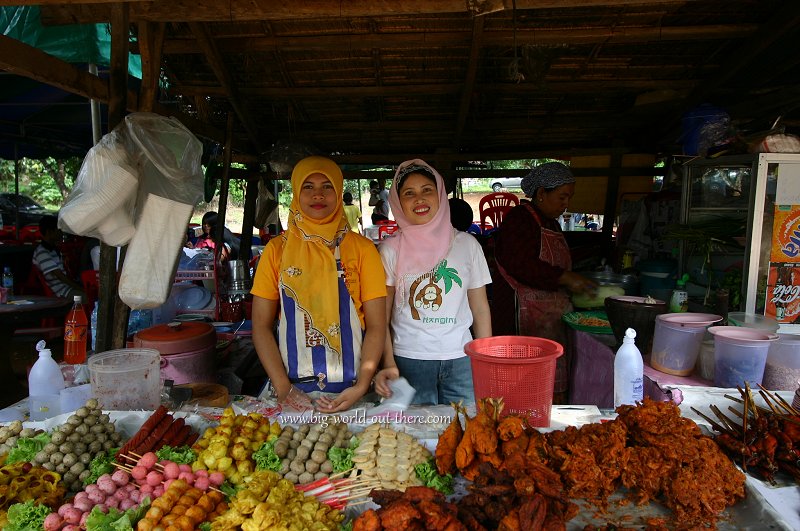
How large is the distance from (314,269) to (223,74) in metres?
3.11

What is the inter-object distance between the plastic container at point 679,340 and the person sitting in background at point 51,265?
6.25 meters

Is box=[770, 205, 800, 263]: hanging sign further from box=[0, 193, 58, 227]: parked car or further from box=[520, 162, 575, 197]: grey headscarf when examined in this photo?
box=[0, 193, 58, 227]: parked car

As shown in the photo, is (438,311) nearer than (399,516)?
No

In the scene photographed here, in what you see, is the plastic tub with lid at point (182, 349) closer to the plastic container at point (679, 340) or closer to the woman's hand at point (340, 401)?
the woman's hand at point (340, 401)

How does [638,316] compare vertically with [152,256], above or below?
below

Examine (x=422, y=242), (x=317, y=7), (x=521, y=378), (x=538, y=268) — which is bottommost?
(x=521, y=378)

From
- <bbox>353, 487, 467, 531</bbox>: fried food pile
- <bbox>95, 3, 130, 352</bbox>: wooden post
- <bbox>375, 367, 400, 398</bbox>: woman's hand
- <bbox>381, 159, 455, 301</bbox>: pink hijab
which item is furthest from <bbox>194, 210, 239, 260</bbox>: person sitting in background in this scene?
<bbox>353, 487, 467, 531</bbox>: fried food pile

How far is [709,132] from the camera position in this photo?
4.29 meters

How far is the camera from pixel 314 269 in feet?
8.02

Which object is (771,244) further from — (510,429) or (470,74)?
(470,74)

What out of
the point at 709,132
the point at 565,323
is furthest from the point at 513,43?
the point at 565,323

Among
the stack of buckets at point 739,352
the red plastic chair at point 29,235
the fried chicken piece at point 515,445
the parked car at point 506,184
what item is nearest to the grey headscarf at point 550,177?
the stack of buckets at point 739,352

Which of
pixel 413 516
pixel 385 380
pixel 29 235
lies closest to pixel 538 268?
pixel 385 380

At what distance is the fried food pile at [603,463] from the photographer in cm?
140
